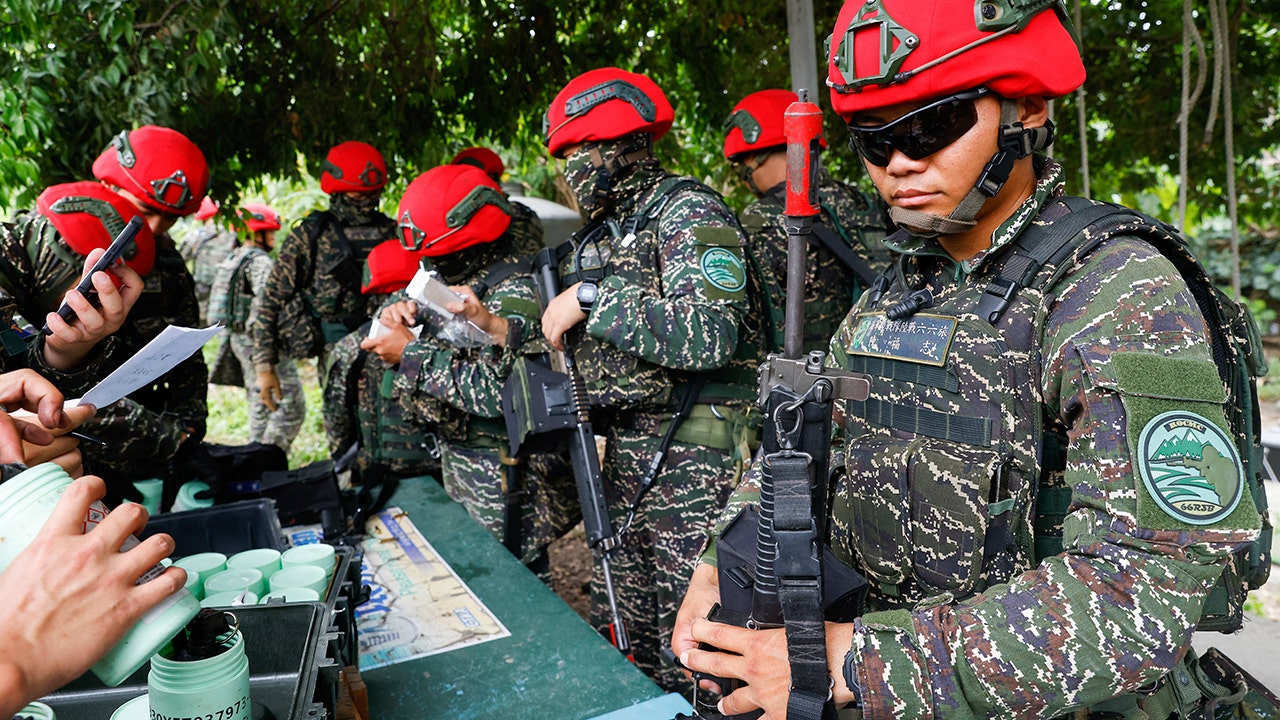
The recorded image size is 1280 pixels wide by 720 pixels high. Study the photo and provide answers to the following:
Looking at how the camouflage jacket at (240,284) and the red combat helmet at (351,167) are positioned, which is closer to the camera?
the red combat helmet at (351,167)

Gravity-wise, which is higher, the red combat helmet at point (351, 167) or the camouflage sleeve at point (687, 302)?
the red combat helmet at point (351, 167)

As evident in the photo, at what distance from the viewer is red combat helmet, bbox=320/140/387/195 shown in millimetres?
→ 5109

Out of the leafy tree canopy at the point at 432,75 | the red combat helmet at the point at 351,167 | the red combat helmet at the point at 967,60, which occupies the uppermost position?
the leafy tree canopy at the point at 432,75

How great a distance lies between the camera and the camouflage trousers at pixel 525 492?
355 centimetres

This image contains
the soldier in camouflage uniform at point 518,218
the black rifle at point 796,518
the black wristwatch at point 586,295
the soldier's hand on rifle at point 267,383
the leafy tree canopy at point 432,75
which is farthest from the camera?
the soldier's hand on rifle at point 267,383

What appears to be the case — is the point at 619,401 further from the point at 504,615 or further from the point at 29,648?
the point at 29,648

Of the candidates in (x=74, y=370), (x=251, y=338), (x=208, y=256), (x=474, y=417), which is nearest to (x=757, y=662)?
(x=74, y=370)

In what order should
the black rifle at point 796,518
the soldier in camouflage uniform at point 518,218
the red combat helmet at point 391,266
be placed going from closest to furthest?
the black rifle at point 796,518 < the soldier in camouflage uniform at point 518,218 < the red combat helmet at point 391,266

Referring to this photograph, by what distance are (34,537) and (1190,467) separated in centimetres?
138

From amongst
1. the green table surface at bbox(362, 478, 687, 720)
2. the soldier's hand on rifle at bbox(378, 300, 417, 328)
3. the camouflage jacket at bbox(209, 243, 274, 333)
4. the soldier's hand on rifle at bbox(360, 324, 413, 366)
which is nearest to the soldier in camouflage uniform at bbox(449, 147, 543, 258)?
the soldier's hand on rifle at bbox(378, 300, 417, 328)

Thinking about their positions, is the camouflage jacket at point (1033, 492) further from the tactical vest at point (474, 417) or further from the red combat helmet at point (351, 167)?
the red combat helmet at point (351, 167)

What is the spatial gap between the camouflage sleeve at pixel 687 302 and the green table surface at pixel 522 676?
2.63ft

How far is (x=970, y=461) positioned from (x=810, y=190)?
514mm

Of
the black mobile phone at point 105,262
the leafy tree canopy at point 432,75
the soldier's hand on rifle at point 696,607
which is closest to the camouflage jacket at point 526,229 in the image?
the leafy tree canopy at point 432,75
